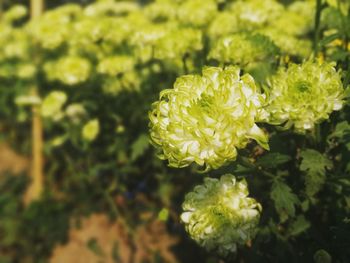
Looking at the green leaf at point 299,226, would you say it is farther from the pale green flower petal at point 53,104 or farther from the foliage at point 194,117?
the pale green flower petal at point 53,104

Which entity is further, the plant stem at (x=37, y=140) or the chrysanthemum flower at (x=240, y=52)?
the plant stem at (x=37, y=140)

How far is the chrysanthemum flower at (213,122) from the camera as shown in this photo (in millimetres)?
1136

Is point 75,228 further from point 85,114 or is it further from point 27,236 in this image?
point 85,114

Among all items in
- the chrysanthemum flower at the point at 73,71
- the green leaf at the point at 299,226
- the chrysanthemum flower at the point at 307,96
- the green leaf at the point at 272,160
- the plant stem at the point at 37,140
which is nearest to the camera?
the chrysanthemum flower at the point at 307,96

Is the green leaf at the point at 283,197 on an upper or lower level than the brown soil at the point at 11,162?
upper

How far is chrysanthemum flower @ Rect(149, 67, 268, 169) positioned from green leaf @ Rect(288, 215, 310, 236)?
612 mm

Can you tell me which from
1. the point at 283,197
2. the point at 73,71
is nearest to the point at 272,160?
the point at 283,197

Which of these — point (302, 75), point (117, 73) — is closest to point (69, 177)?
point (117, 73)

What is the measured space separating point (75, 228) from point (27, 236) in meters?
0.37

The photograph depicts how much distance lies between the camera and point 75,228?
338 centimetres

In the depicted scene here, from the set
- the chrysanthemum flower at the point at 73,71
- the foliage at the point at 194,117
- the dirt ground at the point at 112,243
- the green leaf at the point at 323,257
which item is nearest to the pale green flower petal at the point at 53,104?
the foliage at the point at 194,117

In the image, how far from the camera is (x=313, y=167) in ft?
4.67

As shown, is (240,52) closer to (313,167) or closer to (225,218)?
(313,167)

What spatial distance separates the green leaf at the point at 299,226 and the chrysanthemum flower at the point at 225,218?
0.40 metres
